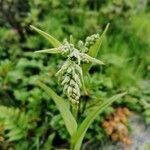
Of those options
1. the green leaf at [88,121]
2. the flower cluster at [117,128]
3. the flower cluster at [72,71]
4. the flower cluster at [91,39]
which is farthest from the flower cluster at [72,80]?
the flower cluster at [117,128]

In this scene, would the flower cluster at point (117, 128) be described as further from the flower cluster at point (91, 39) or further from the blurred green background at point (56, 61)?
the flower cluster at point (91, 39)

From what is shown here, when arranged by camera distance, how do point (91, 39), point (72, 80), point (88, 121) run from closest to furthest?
point (72, 80)
point (91, 39)
point (88, 121)

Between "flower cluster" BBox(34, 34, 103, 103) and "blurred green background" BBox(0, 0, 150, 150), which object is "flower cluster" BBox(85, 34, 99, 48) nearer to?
"flower cluster" BBox(34, 34, 103, 103)

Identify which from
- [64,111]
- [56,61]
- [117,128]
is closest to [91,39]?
[64,111]

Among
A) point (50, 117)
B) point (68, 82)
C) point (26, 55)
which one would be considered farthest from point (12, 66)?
point (68, 82)

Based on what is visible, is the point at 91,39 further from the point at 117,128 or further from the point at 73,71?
the point at 117,128

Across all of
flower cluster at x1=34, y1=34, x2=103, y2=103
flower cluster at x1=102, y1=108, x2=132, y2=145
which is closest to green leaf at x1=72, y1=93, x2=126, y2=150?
flower cluster at x1=34, y1=34, x2=103, y2=103
